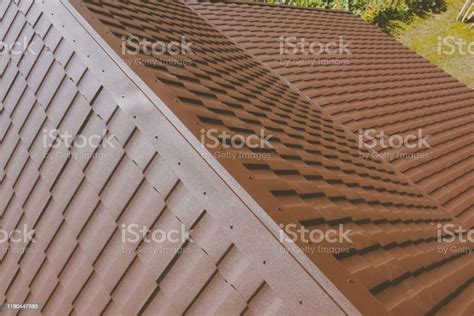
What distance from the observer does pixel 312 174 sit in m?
3.25

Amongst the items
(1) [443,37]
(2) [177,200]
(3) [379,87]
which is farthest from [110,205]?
(1) [443,37]

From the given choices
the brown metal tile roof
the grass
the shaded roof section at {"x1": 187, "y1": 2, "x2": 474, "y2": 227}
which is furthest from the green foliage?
the brown metal tile roof

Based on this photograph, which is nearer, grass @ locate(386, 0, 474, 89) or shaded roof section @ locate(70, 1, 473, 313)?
shaded roof section @ locate(70, 1, 473, 313)

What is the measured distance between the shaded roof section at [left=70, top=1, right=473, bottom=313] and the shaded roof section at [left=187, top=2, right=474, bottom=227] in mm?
481

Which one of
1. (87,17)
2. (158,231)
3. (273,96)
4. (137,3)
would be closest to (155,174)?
(158,231)

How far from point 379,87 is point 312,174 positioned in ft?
15.1

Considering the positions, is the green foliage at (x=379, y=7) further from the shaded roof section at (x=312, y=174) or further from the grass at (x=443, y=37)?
the shaded roof section at (x=312, y=174)

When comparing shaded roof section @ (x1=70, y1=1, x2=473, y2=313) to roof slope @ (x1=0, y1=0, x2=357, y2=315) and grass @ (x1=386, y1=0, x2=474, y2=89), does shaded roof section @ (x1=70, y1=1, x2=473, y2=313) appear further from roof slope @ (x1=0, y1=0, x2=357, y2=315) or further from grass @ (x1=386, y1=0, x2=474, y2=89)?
grass @ (x1=386, y1=0, x2=474, y2=89)

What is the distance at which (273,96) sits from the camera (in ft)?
16.8

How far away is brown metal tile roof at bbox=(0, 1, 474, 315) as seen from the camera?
2.11 meters

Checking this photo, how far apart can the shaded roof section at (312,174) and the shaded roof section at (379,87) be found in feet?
1.58

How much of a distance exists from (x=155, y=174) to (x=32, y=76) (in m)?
2.07

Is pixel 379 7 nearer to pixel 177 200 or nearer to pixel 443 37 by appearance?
pixel 443 37

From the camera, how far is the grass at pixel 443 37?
16.2 meters
